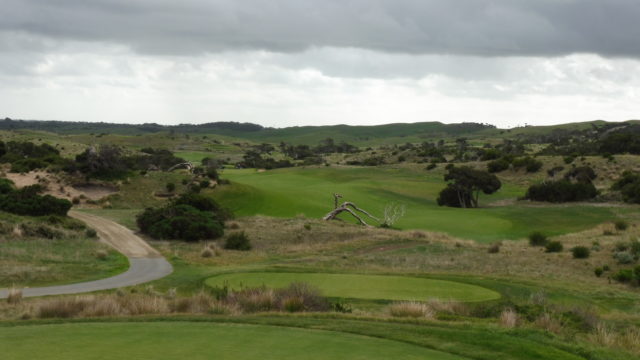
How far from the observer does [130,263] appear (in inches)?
1115

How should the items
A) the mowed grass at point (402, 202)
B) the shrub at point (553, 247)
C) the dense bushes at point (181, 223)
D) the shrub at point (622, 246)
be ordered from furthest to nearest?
Result: the mowed grass at point (402, 202) < the dense bushes at point (181, 223) < the shrub at point (553, 247) < the shrub at point (622, 246)

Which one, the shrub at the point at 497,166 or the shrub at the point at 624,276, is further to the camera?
the shrub at the point at 497,166

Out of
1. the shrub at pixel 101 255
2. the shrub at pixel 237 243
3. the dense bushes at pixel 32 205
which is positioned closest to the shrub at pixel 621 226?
the shrub at pixel 237 243

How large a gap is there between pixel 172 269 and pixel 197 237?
10977 mm

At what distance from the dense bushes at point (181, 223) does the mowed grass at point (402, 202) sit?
15.8 m

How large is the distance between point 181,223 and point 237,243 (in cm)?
453

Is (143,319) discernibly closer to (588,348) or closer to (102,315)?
(102,315)

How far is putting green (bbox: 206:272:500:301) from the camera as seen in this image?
61.8 ft

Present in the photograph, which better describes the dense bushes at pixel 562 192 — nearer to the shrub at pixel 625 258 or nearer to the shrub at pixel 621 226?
the shrub at pixel 621 226

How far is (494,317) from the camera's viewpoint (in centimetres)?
1566

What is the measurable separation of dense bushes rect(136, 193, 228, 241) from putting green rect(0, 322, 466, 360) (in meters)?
25.5

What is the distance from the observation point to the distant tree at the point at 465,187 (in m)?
59.4

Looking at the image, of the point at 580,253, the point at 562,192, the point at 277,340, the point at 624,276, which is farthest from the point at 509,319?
the point at 562,192

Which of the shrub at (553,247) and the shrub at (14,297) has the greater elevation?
the shrub at (14,297)
